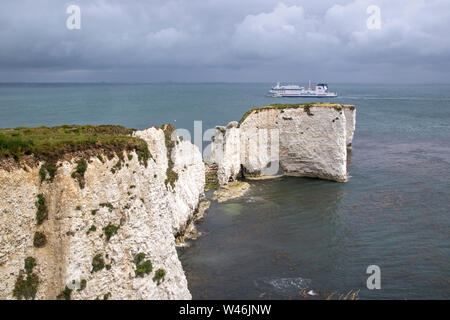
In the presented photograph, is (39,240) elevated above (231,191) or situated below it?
above

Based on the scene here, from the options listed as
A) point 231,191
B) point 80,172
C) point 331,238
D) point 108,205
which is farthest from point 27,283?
point 231,191

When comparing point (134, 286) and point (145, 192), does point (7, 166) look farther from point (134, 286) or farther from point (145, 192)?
point (134, 286)

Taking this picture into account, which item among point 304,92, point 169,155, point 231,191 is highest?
point 304,92

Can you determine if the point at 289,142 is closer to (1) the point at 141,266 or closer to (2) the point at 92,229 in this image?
(1) the point at 141,266

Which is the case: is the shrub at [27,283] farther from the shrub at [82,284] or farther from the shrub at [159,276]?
the shrub at [159,276]

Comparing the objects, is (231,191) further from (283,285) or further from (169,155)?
(283,285)

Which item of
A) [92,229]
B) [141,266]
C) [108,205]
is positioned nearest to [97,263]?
[92,229]

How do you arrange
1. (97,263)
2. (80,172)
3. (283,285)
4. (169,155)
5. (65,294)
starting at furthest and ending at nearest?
(169,155) < (283,285) < (80,172) < (97,263) < (65,294)

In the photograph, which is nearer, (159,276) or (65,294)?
(65,294)

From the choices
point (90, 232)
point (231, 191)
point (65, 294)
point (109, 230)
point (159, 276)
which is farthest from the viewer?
point (231, 191)
